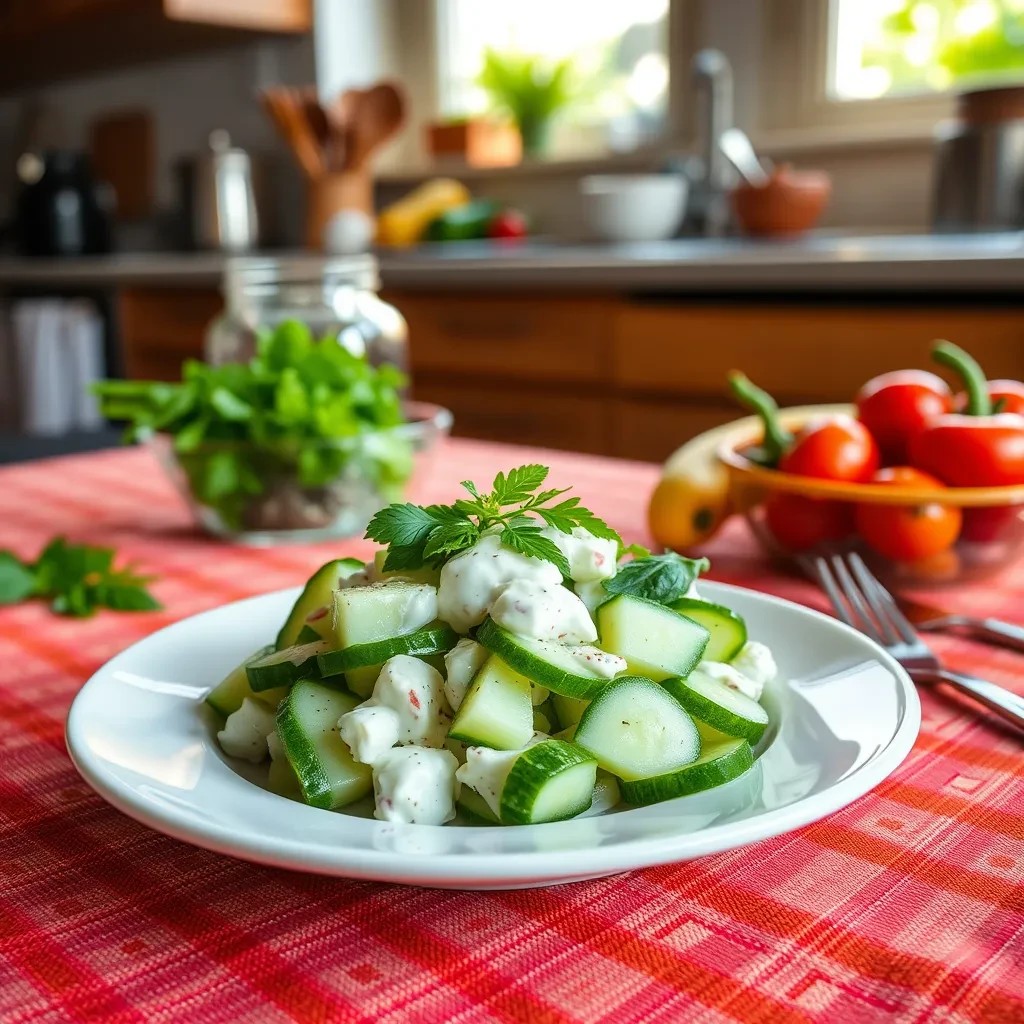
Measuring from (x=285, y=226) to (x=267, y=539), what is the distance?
10.3 feet

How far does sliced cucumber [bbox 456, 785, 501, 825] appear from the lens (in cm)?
45

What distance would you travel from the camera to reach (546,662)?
461mm

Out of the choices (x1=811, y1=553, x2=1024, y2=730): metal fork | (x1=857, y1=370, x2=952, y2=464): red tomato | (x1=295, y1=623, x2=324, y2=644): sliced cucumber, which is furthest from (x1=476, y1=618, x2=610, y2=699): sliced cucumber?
(x1=857, y1=370, x2=952, y2=464): red tomato

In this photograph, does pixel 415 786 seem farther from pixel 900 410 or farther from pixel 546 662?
pixel 900 410

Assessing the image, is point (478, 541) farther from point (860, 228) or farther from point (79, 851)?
point (860, 228)

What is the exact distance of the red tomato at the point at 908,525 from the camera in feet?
2.74

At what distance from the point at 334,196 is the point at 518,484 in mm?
3068

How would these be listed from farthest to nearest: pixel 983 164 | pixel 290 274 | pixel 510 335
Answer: pixel 510 335 → pixel 983 164 → pixel 290 274

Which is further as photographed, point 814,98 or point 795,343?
point 814,98

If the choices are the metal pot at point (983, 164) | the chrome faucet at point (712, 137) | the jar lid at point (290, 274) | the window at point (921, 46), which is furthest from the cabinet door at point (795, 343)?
the jar lid at point (290, 274)

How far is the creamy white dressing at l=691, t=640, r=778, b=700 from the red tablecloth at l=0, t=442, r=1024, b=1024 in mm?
70

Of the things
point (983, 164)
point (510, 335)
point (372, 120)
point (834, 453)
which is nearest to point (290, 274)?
point (834, 453)

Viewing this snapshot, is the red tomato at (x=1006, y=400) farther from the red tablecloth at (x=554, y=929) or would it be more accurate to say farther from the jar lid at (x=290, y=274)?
the jar lid at (x=290, y=274)

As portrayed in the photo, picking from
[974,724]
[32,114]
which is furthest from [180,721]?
[32,114]
